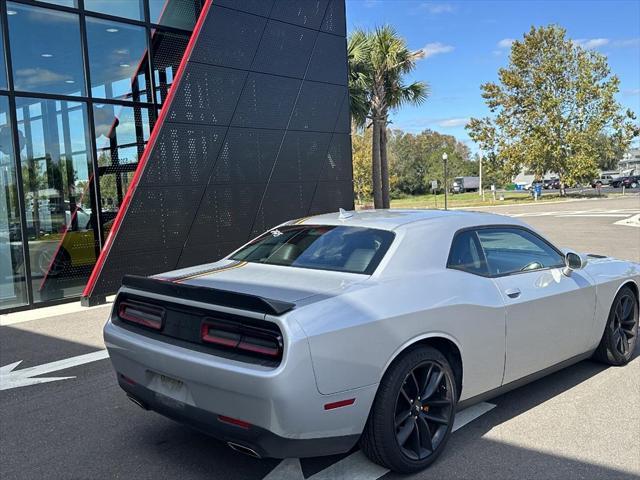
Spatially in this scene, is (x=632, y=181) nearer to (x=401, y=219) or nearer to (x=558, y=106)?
(x=558, y=106)

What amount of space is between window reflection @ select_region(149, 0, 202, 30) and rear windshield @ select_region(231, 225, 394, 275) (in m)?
→ 8.38

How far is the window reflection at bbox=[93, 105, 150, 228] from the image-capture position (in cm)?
1048

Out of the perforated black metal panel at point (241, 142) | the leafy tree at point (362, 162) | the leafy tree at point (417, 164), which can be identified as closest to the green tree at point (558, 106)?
the leafy tree at point (362, 162)

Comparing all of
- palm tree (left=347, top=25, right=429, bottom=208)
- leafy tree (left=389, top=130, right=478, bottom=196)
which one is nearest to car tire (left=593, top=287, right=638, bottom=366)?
palm tree (left=347, top=25, right=429, bottom=208)

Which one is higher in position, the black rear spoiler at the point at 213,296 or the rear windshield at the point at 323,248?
the rear windshield at the point at 323,248

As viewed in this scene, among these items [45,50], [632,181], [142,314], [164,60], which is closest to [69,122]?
[45,50]

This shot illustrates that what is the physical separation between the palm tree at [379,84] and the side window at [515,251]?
19431 mm

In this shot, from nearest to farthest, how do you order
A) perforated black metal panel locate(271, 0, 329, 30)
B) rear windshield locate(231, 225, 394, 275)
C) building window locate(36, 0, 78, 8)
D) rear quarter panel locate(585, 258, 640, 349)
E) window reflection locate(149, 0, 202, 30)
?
rear windshield locate(231, 225, 394, 275) → rear quarter panel locate(585, 258, 640, 349) → building window locate(36, 0, 78, 8) → window reflection locate(149, 0, 202, 30) → perforated black metal panel locate(271, 0, 329, 30)

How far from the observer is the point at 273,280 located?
3.57 meters

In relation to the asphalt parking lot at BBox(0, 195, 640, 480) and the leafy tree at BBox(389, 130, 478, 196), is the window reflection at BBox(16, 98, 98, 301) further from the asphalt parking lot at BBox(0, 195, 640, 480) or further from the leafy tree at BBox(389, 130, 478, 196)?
the leafy tree at BBox(389, 130, 478, 196)

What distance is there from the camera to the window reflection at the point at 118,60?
10.4 m

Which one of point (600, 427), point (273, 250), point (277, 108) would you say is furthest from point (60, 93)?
point (600, 427)

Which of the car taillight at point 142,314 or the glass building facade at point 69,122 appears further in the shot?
the glass building facade at point 69,122

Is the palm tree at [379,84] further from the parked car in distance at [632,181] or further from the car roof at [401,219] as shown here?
the parked car in distance at [632,181]
